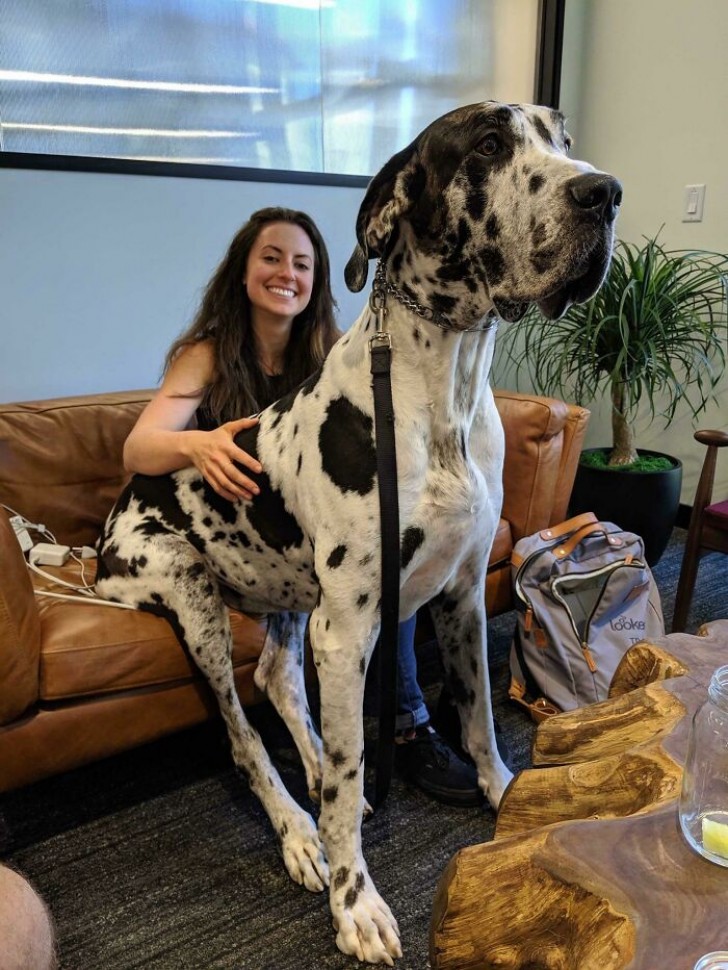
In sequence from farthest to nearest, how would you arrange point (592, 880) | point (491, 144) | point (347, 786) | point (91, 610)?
point (91, 610) < point (347, 786) < point (491, 144) < point (592, 880)

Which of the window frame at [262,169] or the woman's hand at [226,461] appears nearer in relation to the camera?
the woman's hand at [226,461]

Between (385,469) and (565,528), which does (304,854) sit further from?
(565,528)

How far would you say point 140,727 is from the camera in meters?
1.61

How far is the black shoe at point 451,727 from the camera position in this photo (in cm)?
181

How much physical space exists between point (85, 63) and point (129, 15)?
0.23 meters

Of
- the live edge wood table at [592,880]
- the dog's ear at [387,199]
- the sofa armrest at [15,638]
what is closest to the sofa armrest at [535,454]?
the dog's ear at [387,199]

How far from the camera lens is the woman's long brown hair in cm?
184

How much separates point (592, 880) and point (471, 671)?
3.07ft

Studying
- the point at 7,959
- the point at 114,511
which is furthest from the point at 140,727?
the point at 7,959

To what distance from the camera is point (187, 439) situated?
1.58 metres

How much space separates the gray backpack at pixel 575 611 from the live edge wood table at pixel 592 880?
3.20 feet

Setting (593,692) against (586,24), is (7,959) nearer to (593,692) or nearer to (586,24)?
(593,692)

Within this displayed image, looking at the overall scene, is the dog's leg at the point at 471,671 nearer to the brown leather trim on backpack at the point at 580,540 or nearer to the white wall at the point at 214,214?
the brown leather trim on backpack at the point at 580,540

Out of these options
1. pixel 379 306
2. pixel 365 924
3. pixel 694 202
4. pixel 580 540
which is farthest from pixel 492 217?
pixel 694 202
